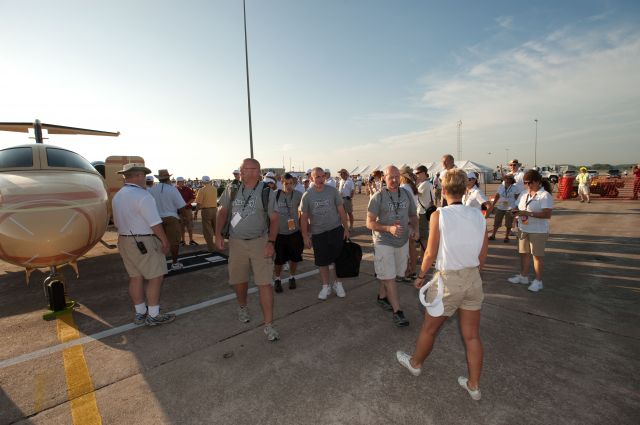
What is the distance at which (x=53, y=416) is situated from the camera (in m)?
2.49

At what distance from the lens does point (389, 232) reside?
376cm

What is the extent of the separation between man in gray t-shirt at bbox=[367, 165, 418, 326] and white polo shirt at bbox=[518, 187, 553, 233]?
7.20 ft

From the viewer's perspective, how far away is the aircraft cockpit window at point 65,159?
476cm

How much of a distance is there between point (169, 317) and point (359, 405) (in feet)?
9.60

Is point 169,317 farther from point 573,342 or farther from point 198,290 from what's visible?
point 573,342

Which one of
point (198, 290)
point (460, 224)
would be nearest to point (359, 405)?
point (460, 224)

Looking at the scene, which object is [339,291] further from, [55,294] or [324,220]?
[55,294]

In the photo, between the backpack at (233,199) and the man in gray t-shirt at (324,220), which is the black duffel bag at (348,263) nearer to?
the man in gray t-shirt at (324,220)

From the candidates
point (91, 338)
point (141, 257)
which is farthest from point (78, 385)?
point (141, 257)

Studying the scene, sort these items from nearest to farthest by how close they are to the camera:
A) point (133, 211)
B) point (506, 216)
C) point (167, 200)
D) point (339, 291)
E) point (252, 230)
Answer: point (252, 230)
point (133, 211)
point (339, 291)
point (167, 200)
point (506, 216)

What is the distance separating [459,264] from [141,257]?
149 inches

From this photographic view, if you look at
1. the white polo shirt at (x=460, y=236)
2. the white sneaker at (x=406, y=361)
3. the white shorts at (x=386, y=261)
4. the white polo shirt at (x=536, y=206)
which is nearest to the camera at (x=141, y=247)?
the white shorts at (x=386, y=261)

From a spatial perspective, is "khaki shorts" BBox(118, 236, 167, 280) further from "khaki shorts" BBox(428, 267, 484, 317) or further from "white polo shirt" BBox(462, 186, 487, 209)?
"white polo shirt" BBox(462, 186, 487, 209)

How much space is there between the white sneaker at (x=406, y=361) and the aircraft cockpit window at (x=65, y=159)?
5626mm
